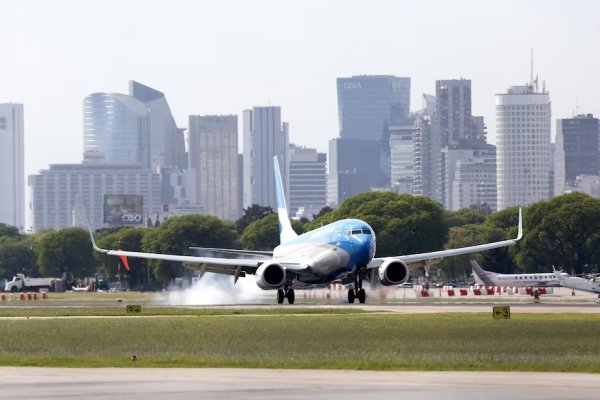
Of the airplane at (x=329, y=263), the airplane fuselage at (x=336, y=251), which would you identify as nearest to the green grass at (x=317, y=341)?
the airplane fuselage at (x=336, y=251)

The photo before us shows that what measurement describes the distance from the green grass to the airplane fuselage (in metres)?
14.5

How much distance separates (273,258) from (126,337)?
4701cm

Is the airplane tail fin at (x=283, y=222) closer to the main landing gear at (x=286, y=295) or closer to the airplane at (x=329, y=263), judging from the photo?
the airplane at (x=329, y=263)

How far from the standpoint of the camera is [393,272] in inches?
3991

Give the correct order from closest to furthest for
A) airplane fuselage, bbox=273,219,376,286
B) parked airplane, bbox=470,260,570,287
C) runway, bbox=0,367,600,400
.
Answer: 1. runway, bbox=0,367,600,400
2. airplane fuselage, bbox=273,219,376,286
3. parked airplane, bbox=470,260,570,287

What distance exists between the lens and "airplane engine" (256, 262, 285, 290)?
335ft

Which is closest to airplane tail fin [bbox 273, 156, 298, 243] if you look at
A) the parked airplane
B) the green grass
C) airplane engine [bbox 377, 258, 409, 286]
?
airplane engine [bbox 377, 258, 409, 286]

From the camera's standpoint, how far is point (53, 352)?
57.2 metres

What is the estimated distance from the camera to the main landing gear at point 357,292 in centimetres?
10262

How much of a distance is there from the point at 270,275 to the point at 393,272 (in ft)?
23.2

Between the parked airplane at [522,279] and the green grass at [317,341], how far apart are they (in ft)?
221

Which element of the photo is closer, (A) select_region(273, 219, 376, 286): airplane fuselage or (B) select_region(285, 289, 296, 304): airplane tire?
(A) select_region(273, 219, 376, 286): airplane fuselage

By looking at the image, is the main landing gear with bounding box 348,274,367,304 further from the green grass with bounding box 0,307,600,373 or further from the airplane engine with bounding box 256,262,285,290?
the green grass with bounding box 0,307,600,373

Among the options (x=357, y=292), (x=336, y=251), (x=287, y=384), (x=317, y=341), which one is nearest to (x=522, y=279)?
(x=357, y=292)
